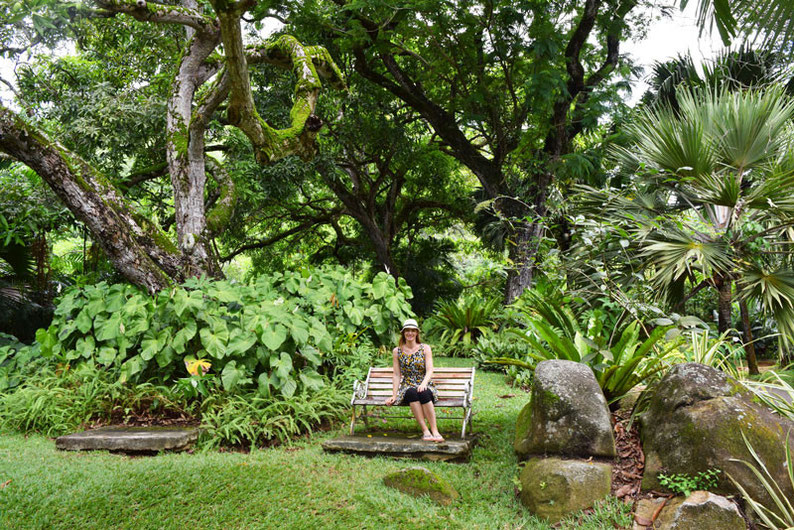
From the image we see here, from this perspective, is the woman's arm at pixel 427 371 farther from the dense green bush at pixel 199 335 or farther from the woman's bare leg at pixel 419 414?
the dense green bush at pixel 199 335

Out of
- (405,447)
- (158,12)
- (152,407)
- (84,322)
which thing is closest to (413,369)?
(405,447)

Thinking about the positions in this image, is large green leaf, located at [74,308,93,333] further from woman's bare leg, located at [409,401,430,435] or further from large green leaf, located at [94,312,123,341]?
woman's bare leg, located at [409,401,430,435]

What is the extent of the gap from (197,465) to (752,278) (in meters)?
6.41

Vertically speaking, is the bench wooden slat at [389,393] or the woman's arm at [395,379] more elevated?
the woman's arm at [395,379]

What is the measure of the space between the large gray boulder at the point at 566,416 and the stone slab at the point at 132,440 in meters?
3.11

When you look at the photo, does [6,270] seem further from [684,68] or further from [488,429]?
[684,68]

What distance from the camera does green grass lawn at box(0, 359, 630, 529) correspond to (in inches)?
148

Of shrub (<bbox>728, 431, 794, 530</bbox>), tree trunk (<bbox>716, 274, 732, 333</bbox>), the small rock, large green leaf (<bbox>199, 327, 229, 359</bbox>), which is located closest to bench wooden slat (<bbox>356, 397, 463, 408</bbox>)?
large green leaf (<bbox>199, 327, 229, 359</bbox>)

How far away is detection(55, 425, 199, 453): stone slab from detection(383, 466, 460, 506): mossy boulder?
2151 mm

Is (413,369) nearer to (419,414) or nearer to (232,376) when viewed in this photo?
(419,414)

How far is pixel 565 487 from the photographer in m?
3.75

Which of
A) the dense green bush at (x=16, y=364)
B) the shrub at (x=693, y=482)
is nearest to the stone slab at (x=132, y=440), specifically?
the dense green bush at (x=16, y=364)

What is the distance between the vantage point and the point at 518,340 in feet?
30.5

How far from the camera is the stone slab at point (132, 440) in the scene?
5082 millimetres
